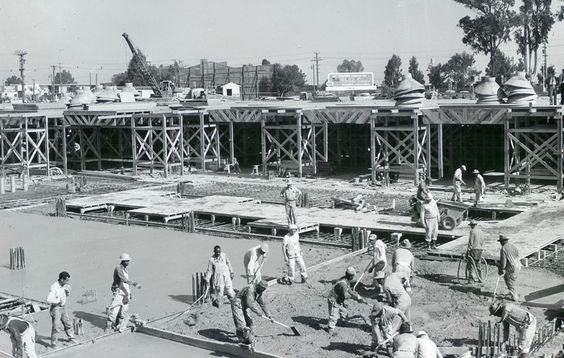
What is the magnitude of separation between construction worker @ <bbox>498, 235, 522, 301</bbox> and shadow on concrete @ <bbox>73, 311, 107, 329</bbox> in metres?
7.98

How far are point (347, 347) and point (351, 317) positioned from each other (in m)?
1.54

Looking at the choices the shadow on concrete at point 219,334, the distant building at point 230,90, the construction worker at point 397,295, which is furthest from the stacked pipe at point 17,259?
the distant building at point 230,90

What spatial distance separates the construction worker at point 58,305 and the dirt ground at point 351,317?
6.30ft

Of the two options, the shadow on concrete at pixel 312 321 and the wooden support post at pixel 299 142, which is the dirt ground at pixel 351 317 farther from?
the wooden support post at pixel 299 142

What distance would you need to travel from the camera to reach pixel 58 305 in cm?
1435

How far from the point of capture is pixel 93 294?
59.6 ft

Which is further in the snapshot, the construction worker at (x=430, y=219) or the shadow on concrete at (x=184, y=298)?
the construction worker at (x=430, y=219)

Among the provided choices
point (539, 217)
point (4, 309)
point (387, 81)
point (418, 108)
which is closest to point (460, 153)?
point (418, 108)

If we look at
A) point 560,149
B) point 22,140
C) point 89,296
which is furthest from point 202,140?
point 89,296

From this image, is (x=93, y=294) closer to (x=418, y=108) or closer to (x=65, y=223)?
(x=65, y=223)

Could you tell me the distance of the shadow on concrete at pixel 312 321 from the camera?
15.0 metres

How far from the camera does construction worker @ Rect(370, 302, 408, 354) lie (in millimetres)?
12906

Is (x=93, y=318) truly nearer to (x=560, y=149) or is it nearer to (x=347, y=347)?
(x=347, y=347)

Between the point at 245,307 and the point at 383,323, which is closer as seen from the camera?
the point at 383,323
